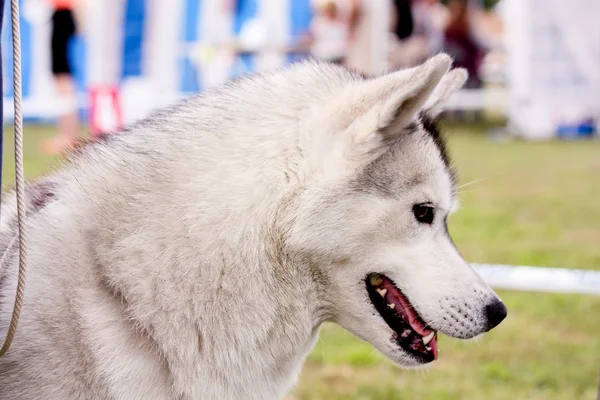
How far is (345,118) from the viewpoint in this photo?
2008 millimetres

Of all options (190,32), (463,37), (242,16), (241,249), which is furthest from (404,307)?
(463,37)

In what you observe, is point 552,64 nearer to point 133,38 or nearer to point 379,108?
point 133,38

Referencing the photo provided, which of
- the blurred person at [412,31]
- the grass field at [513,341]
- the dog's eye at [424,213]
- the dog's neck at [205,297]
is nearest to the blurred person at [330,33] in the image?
the blurred person at [412,31]

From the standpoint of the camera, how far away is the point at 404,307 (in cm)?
211

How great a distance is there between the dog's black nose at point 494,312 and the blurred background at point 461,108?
130 centimetres

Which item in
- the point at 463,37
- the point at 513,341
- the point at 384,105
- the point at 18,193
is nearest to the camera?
the point at 18,193

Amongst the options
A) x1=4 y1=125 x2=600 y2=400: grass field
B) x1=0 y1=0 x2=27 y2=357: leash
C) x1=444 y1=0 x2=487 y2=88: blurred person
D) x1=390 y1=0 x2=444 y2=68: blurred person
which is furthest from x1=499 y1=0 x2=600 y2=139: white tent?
x1=0 y1=0 x2=27 y2=357: leash

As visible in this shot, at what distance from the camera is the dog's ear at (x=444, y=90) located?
235 cm

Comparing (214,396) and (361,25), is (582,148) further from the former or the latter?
(214,396)

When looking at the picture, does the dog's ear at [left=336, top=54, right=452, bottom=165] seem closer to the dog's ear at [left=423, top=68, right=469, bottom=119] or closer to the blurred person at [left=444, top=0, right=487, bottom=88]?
the dog's ear at [left=423, top=68, right=469, bottom=119]

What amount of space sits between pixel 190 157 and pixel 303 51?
10.9 metres

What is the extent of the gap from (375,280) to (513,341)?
2.22 meters

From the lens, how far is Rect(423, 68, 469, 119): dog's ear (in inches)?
92.7

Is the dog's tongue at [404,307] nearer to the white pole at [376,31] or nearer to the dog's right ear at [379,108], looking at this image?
the dog's right ear at [379,108]
